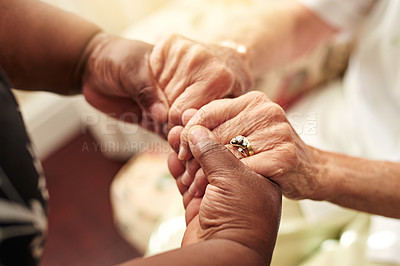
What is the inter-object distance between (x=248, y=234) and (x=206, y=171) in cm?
11

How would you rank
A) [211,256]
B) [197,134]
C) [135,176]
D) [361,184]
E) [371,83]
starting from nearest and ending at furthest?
1. [211,256]
2. [197,134]
3. [361,184]
4. [371,83]
5. [135,176]

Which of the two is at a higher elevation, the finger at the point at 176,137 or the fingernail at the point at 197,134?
the fingernail at the point at 197,134

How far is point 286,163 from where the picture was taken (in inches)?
23.6

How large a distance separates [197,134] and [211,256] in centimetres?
19

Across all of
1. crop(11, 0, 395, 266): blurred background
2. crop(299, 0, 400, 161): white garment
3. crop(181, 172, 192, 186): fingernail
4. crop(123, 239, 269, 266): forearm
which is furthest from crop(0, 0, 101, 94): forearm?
crop(299, 0, 400, 161): white garment

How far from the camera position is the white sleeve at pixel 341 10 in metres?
1.03

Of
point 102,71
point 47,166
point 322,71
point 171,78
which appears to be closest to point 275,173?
point 171,78

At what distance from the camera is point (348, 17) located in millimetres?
1068

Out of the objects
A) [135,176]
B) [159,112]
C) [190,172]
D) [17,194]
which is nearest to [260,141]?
[190,172]

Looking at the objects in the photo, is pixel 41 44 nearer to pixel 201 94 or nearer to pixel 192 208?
pixel 201 94

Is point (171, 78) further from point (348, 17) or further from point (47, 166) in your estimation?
point (47, 166)

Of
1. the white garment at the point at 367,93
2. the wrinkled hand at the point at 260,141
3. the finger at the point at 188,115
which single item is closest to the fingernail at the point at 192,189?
the wrinkled hand at the point at 260,141

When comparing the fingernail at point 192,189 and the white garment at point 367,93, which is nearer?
the fingernail at point 192,189

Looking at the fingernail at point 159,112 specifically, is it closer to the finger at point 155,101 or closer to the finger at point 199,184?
the finger at point 155,101
